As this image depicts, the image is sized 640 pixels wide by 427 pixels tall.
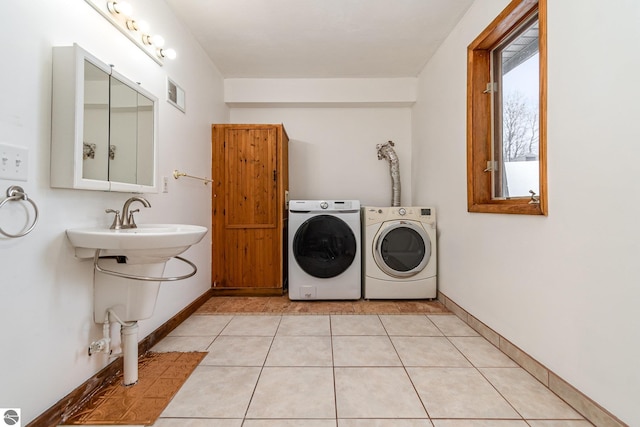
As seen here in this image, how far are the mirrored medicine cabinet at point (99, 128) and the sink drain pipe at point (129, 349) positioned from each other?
26.5 inches

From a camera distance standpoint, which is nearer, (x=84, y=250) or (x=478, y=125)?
(x=84, y=250)

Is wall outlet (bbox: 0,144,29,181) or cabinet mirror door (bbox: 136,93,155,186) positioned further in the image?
cabinet mirror door (bbox: 136,93,155,186)

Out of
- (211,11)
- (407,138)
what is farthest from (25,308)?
(407,138)

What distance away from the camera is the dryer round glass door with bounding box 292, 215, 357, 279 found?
9.06ft

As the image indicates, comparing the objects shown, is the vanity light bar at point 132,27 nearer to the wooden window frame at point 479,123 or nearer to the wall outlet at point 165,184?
the wall outlet at point 165,184

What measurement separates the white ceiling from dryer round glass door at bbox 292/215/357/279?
1600 millimetres

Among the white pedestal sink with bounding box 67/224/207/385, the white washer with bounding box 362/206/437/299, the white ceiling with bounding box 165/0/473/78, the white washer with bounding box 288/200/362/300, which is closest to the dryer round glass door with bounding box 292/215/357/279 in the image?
the white washer with bounding box 288/200/362/300

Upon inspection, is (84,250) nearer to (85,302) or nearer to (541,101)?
(85,302)

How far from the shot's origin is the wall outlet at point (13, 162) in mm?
991

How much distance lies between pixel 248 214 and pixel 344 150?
4.68ft

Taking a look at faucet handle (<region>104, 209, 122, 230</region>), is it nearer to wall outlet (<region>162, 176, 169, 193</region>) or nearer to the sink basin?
the sink basin

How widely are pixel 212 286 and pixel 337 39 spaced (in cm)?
259

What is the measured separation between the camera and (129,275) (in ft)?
4.27

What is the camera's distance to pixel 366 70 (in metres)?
3.19
